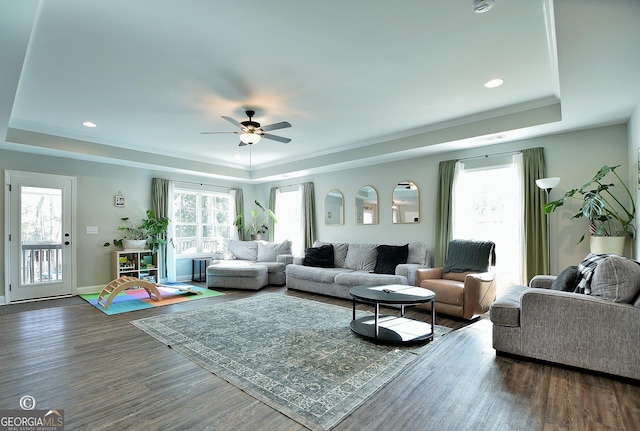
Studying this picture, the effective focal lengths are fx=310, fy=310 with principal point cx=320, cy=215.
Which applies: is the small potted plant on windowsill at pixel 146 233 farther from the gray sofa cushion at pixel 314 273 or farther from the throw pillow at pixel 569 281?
the throw pillow at pixel 569 281

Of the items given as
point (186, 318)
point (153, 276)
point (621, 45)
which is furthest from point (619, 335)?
point (153, 276)

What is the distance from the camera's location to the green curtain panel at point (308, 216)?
7.31m

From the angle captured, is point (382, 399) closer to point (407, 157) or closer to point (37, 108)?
point (407, 157)

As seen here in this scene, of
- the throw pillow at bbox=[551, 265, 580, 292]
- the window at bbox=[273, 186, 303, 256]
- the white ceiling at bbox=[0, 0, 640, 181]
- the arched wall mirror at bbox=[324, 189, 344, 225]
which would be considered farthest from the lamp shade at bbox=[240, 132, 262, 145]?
the throw pillow at bbox=[551, 265, 580, 292]

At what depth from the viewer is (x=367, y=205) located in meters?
6.40

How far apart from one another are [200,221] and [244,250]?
4.51 ft

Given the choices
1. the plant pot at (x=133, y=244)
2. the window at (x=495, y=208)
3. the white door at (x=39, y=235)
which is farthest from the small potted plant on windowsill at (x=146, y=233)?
the window at (x=495, y=208)

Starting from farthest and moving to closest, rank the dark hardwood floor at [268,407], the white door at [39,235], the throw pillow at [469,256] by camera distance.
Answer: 1. the white door at [39,235]
2. the throw pillow at [469,256]
3. the dark hardwood floor at [268,407]

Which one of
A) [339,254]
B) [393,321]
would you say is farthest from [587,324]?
[339,254]

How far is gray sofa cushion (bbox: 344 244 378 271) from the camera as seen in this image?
18.7ft

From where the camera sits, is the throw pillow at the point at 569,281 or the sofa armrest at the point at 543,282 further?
the sofa armrest at the point at 543,282

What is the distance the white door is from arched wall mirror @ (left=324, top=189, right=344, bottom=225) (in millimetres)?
4916

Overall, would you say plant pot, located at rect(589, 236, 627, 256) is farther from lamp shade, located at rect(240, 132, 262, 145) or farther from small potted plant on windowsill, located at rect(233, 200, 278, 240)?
small potted plant on windowsill, located at rect(233, 200, 278, 240)

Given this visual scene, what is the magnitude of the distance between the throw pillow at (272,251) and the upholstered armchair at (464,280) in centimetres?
338
